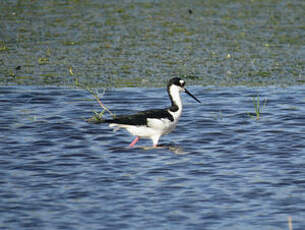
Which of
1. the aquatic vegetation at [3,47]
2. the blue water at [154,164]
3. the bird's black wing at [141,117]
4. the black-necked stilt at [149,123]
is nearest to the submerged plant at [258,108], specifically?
the blue water at [154,164]

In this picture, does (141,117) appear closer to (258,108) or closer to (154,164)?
(154,164)

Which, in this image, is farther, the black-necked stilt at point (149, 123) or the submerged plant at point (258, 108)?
the submerged plant at point (258, 108)

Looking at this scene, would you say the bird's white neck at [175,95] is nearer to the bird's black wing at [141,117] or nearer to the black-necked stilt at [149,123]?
the black-necked stilt at [149,123]

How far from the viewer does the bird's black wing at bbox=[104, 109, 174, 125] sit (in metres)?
11.6

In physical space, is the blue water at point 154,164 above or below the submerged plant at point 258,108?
below

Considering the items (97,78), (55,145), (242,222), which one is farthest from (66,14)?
(242,222)

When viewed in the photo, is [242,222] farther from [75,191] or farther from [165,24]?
[165,24]

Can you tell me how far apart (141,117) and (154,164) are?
1212 millimetres

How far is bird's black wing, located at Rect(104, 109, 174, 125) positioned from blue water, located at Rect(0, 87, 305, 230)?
1.73ft

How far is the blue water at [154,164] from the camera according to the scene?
836cm

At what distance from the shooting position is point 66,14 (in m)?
22.8

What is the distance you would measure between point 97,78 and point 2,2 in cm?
977

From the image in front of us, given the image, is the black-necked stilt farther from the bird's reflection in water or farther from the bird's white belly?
the bird's reflection in water

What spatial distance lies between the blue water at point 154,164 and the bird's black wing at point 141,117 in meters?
0.53
